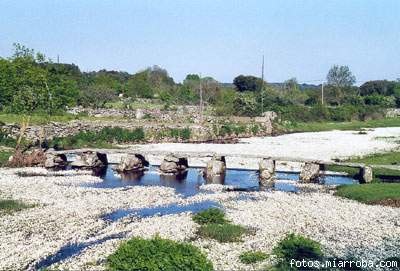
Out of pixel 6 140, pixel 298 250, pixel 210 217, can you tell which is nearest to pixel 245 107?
pixel 6 140

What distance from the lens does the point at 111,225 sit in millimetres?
26422

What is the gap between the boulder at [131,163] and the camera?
151 ft

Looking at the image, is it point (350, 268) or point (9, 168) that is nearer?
point (350, 268)

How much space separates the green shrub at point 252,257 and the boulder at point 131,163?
26.3 m

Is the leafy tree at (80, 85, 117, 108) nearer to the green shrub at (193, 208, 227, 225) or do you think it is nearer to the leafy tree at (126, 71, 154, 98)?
the leafy tree at (126, 71, 154, 98)

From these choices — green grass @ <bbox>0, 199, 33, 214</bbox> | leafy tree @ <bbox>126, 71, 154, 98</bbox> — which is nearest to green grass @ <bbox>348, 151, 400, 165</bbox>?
green grass @ <bbox>0, 199, 33, 214</bbox>

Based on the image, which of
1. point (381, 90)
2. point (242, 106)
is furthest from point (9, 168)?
point (381, 90)

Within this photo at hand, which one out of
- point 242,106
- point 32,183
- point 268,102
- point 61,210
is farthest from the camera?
point 268,102

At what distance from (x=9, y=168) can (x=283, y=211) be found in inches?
1044

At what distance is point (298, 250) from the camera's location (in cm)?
1984

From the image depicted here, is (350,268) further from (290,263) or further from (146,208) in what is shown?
(146,208)

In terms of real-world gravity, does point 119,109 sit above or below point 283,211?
above

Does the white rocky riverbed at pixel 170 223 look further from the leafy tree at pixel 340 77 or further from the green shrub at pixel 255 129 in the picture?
the leafy tree at pixel 340 77

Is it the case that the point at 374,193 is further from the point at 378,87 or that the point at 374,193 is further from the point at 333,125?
the point at 378,87
